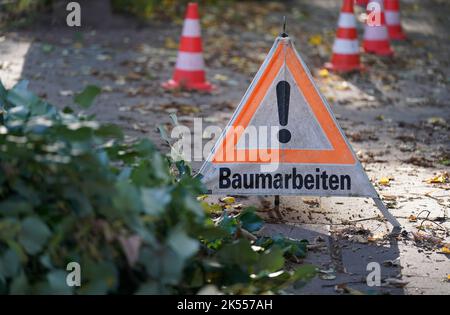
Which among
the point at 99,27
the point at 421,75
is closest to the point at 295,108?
the point at 421,75

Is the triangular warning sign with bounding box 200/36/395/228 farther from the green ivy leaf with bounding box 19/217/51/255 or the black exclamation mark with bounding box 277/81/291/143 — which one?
the green ivy leaf with bounding box 19/217/51/255

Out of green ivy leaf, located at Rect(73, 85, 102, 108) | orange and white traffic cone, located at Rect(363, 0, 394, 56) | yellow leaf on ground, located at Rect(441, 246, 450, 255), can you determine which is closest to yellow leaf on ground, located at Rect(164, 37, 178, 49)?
orange and white traffic cone, located at Rect(363, 0, 394, 56)

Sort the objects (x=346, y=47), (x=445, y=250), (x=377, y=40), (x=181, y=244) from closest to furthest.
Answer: (x=181, y=244) → (x=445, y=250) → (x=346, y=47) → (x=377, y=40)

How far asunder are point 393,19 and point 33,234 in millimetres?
8312

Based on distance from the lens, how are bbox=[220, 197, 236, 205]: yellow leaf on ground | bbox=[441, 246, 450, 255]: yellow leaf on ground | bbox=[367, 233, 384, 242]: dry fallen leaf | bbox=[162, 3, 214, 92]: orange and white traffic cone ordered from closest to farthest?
1. bbox=[441, 246, 450, 255]: yellow leaf on ground
2. bbox=[367, 233, 384, 242]: dry fallen leaf
3. bbox=[220, 197, 236, 205]: yellow leaf on ground
4. bbox=[162, 3, 214, 92]: orange and white traffic cone

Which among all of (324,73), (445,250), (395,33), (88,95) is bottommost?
(445,250)

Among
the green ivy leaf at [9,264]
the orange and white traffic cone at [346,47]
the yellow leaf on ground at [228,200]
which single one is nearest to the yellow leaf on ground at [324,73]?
the orange and white traffic cone at [346,47]

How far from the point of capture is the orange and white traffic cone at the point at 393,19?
1052cm

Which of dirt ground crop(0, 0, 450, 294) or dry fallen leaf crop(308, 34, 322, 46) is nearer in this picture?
dirt ground crop(0, 0, 450, 294)

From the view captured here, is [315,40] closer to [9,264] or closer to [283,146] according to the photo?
[283,146]

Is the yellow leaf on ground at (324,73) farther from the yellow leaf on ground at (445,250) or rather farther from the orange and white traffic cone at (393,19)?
the yellow leaf on ground at (445,250)

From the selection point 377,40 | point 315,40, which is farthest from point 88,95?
point 315,40

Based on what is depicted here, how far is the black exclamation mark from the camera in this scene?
475 cm

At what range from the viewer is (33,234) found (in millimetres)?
3020
